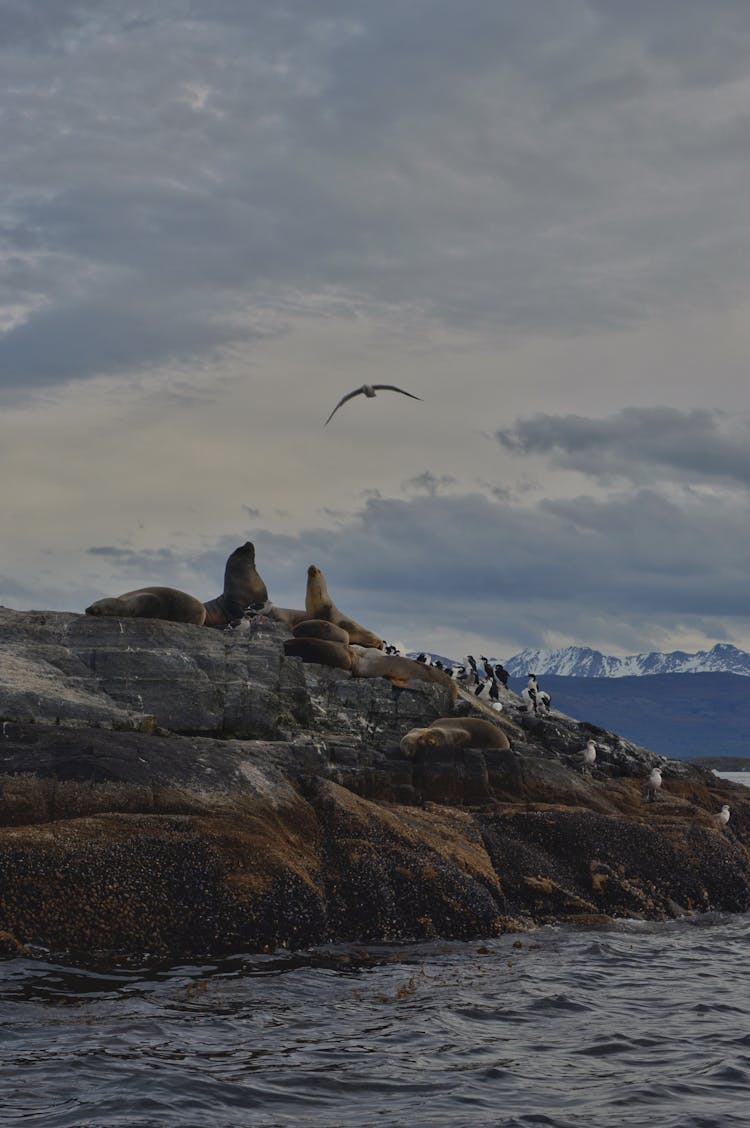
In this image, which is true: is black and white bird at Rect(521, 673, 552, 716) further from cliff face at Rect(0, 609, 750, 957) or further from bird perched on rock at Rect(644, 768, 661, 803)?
cliff face at Rect(0, 609, 750, 957)

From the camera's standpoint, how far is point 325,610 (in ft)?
96.0

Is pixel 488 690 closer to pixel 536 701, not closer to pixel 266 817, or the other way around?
pixel 536 701

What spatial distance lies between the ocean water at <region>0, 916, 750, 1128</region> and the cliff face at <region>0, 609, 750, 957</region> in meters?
0.68

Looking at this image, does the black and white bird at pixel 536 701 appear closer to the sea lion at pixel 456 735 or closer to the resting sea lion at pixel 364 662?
the resting sea lion at pixel 364 662

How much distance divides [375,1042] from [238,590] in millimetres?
19110

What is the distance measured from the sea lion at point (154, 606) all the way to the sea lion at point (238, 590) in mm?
5195

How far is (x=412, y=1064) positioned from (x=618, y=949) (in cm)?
606

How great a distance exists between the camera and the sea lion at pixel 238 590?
92.7ft

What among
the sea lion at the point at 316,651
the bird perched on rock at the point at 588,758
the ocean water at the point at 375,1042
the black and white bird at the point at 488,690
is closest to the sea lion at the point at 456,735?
the sea lion at the point at 316,651

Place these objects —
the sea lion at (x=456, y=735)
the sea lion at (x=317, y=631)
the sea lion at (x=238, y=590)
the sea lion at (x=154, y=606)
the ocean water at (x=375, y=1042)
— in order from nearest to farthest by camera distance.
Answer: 1. the ocean water at (x=375, y=1042)
2. the sea lion at (x=456, y=735)
3. the sea lion at (x=154, y=606)
4. the sea lion at (x=317, y=631)
5. the sea lion at (x=238, y=590)

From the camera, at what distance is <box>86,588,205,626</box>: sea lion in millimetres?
21500

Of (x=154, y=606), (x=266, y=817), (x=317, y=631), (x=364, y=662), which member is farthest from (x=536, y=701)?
Result: (x=266, y=817)

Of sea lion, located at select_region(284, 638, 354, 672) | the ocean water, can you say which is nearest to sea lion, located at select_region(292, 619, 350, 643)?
sea lion, located at select_region(284, 638, 354, 672)

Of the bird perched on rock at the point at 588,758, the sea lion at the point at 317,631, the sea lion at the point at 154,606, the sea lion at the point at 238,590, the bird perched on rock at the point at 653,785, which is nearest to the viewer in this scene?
the sea lion at the point at 154,606
